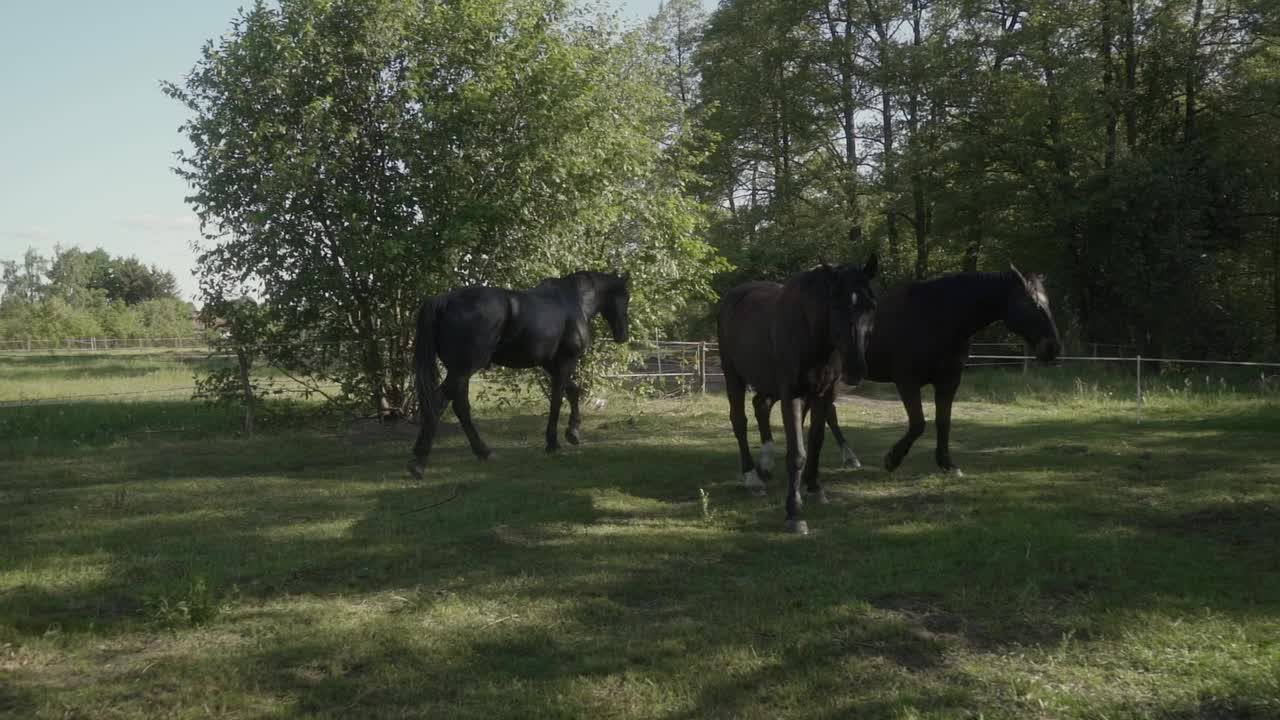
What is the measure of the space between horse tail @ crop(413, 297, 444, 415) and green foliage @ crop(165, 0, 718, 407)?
7.31 feet

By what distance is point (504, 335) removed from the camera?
10477 mm

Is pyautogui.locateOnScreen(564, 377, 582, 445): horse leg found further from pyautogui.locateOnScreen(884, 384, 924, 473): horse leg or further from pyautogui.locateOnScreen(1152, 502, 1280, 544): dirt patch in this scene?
pyautogui.locateOnScreen(1152, 502, 1280, 544): dirt patch

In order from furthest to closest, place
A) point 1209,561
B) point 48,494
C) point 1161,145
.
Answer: point 1161,145 → point 48,494 → point 1209,561

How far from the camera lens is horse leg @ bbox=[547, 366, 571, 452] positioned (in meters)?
10.8

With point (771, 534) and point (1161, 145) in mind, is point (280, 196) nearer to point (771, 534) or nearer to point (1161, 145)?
point (771, 534)

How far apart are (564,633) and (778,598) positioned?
1196mm

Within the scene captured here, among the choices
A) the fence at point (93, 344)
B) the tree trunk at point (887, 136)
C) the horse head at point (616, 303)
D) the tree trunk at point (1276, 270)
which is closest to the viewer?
the horse head at point (616, 303)

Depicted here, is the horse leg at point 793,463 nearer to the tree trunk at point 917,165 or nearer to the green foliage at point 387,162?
the green foliage at point 387,162

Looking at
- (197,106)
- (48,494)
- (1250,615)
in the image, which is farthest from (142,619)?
(197,106)

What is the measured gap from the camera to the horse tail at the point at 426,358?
9.48 m

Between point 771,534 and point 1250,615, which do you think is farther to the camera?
point 771,534

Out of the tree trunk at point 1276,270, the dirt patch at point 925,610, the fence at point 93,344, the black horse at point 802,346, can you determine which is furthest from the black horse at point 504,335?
the fence at point 93,344

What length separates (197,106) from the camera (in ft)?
40.0

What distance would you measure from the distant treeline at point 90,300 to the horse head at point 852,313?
2336cm
